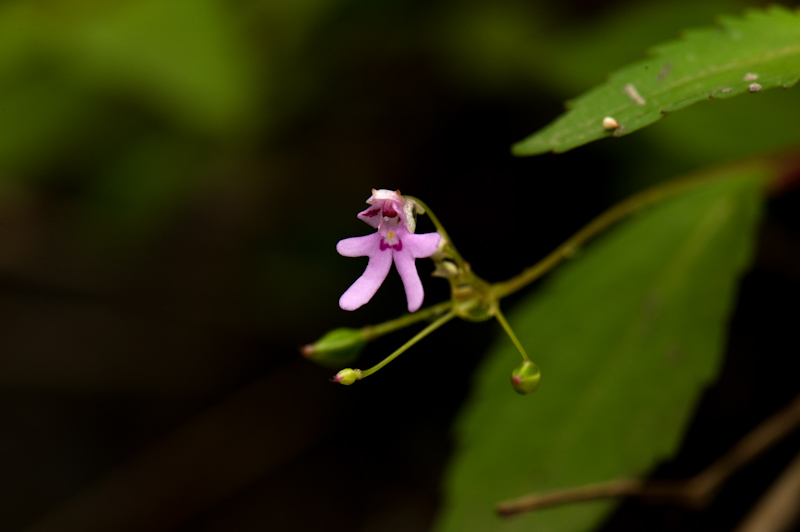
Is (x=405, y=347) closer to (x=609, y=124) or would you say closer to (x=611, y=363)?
(x=609, y=124)

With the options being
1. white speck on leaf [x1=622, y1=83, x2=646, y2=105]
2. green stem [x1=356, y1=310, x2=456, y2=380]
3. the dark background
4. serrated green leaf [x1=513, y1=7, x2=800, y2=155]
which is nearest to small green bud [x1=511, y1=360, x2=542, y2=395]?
green stem [x1=356, y1=310, x2=456, y2=380]

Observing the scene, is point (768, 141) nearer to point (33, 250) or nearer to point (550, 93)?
point (550, 93)

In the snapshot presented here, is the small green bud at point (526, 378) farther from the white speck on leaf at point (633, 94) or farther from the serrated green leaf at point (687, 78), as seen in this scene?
the white speck on leaf at point (633, 94)

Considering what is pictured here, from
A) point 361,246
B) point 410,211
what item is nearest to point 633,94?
point 410,211

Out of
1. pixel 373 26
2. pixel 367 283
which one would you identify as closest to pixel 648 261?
pixel 367 283

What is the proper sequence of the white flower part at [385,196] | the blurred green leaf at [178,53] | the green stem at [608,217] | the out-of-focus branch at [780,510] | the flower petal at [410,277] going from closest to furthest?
the flower petal at [410,277]
the white flower part at [385,196]
the green stem at [608,217]
the out-of-focus branch at [780,510]
the blurred green leaf at [178,53]

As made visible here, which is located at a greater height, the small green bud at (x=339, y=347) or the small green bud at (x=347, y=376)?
the small green bud at (x=339, y=347)

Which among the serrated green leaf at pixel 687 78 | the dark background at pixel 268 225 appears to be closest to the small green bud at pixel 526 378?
the serrated green leaf at pixel 687 78
